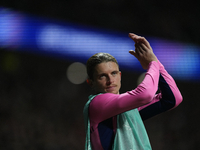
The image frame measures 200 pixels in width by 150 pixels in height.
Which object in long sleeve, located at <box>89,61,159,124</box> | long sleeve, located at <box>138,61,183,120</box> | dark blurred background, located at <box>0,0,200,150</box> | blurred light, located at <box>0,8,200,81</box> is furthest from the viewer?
dark blurred background, located at <box>0,0,200,150</box>

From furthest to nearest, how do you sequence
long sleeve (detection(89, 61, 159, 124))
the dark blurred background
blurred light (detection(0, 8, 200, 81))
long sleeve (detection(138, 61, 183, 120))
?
the dark blurred background, blurred light (detection(0, 8, 200, 81)), long sleeve (detection(138, 61, 183, 120)), long sleeve (detection(89, 61, 159, 124))

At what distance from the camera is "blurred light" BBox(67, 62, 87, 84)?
2.47 metres

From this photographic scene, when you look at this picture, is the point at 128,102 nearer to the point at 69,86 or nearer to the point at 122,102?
the point at 122,102

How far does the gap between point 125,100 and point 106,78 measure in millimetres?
177

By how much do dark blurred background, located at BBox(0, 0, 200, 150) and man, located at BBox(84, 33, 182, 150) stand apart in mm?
1699

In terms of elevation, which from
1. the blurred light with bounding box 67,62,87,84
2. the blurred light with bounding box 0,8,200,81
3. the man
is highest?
the blurred light with bounding box 0,8,200,81

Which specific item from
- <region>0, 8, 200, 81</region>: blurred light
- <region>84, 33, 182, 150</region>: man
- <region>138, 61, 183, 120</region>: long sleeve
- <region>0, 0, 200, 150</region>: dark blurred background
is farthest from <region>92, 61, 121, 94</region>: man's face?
<region>0, 0, 200, 150</region>: dark blurred background

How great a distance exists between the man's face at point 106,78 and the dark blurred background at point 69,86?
1687mm

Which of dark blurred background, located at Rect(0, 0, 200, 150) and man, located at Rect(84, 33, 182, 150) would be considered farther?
dark blurred background, located at Rect(0, 0, 200, 150)

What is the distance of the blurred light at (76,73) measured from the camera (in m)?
2.47

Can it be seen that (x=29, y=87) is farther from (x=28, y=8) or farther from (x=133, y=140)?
(x=133, y=140)

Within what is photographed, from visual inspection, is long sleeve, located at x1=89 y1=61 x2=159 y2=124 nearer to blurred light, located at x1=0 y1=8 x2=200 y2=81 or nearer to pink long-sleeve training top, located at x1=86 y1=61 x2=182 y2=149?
pink long-sleeve training top, located at x1=86 y1=61 x2=182 y2=149

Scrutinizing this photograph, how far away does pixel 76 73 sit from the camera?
254 centimetres

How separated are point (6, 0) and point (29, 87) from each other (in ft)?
3.33
